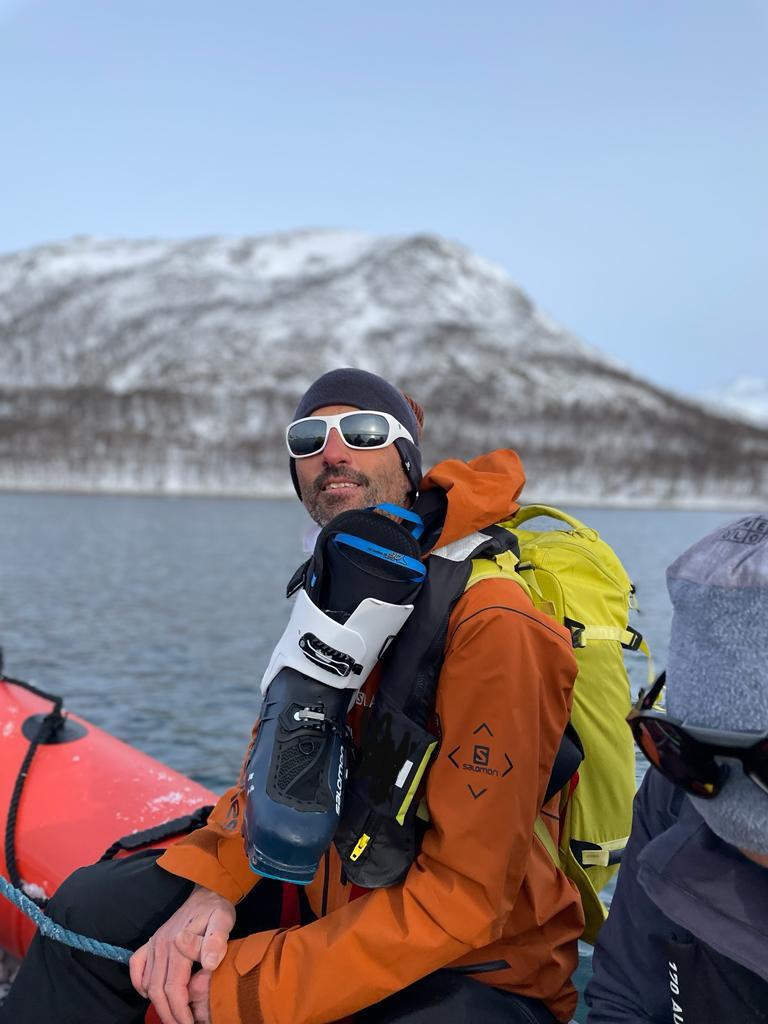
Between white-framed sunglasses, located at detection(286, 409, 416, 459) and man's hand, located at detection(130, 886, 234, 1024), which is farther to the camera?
white-framed sunglasses, located at detection(286, 409, 416, 459)

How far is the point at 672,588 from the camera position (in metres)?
1.45

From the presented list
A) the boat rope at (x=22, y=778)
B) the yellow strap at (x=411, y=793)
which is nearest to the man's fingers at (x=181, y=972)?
the yellow strap at (x=411, y=793)

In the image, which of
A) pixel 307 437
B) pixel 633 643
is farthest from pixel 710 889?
pixel 307 437

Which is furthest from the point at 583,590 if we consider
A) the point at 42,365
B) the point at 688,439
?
the point at 42,365

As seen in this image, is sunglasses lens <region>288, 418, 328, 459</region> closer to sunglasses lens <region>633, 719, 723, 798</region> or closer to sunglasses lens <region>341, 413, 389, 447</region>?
sunglasses lens <region>341, 413, 389, 447</region>

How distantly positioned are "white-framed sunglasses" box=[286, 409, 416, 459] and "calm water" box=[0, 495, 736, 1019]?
228 cm

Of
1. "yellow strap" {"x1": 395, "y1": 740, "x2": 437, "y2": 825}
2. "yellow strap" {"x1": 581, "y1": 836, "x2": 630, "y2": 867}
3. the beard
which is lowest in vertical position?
"yellow strap" {"x1": 581, "y1": 836, "x2": 630, "y2": 867}

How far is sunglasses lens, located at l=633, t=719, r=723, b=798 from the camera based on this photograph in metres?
1.41

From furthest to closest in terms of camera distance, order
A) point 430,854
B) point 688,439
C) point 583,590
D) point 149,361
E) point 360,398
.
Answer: point 149,361, point 688,439, point 360,398, point 583,590, point 430,854

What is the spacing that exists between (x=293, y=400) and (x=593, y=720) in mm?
142696

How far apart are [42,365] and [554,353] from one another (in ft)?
363

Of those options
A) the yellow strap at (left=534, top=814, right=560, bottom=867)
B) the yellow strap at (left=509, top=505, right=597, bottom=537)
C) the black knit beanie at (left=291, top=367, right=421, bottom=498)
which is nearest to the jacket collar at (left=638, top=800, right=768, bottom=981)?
the yellow strap at (left=534, top=814, right=560, bottom=867)

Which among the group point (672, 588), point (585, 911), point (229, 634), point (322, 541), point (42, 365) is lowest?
point (42, 365)

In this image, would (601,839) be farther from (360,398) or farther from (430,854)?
(360,398)
